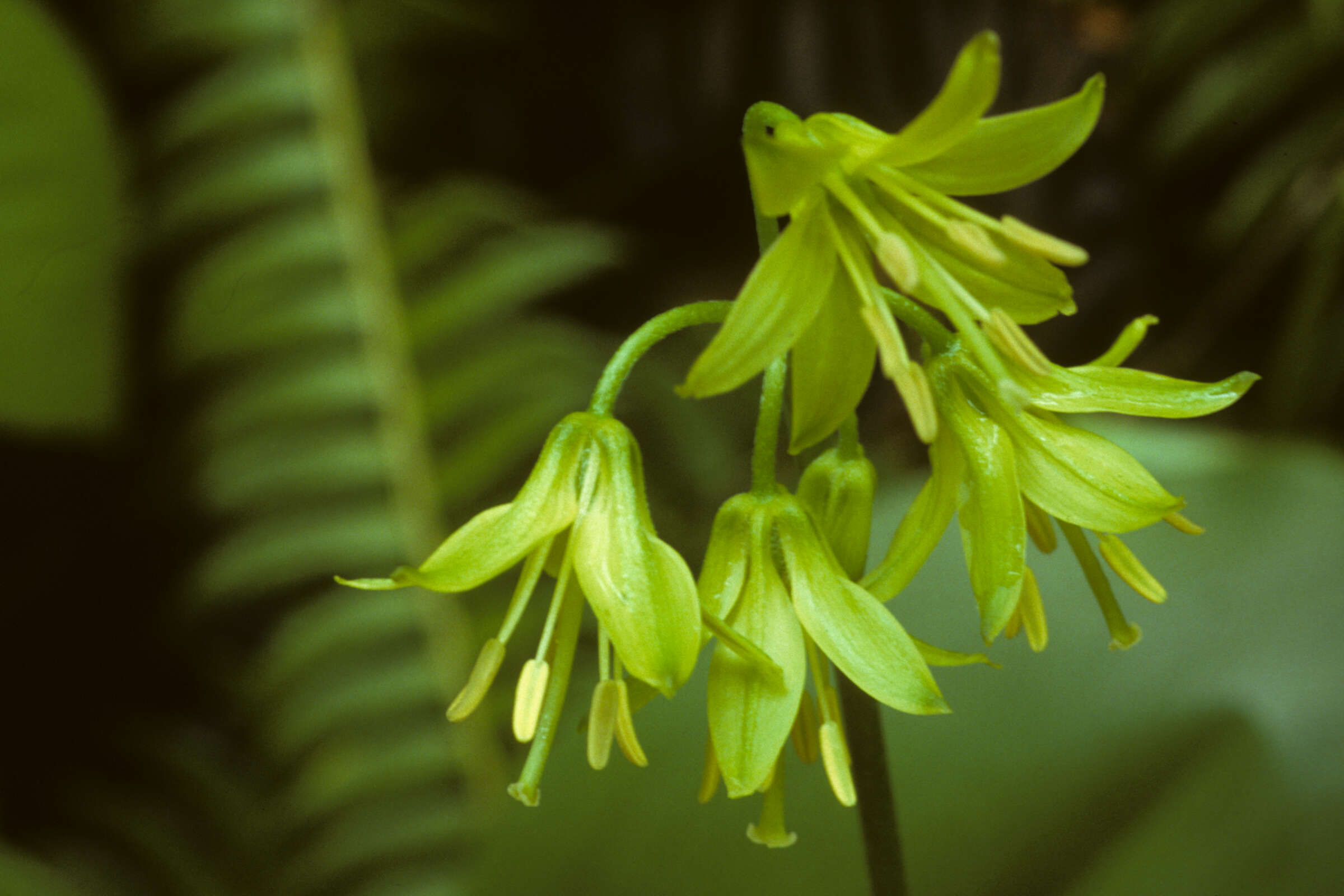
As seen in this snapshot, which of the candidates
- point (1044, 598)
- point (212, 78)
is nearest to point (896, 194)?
point (1044, 598)

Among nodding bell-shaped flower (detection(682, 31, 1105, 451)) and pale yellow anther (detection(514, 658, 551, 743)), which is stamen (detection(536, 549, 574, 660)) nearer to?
pale yellow anther (detection(514, 658, 551, 743))

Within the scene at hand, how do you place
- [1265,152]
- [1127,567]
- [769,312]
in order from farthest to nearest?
[1265,152] < [1127,567] < [769,312]

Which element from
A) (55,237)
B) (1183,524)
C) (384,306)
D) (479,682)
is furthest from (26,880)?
(1183,524)

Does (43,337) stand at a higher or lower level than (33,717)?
→ higher

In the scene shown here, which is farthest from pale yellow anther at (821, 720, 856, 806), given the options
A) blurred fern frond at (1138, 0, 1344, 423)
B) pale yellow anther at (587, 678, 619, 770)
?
blurred fern frond at (1138, 0, 1344, 423)

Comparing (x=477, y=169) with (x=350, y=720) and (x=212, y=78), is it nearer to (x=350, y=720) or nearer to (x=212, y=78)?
(x=212, y=78)

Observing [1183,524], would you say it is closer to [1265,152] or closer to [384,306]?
[1265,152]

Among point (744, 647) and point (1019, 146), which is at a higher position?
point (1019, 146)
